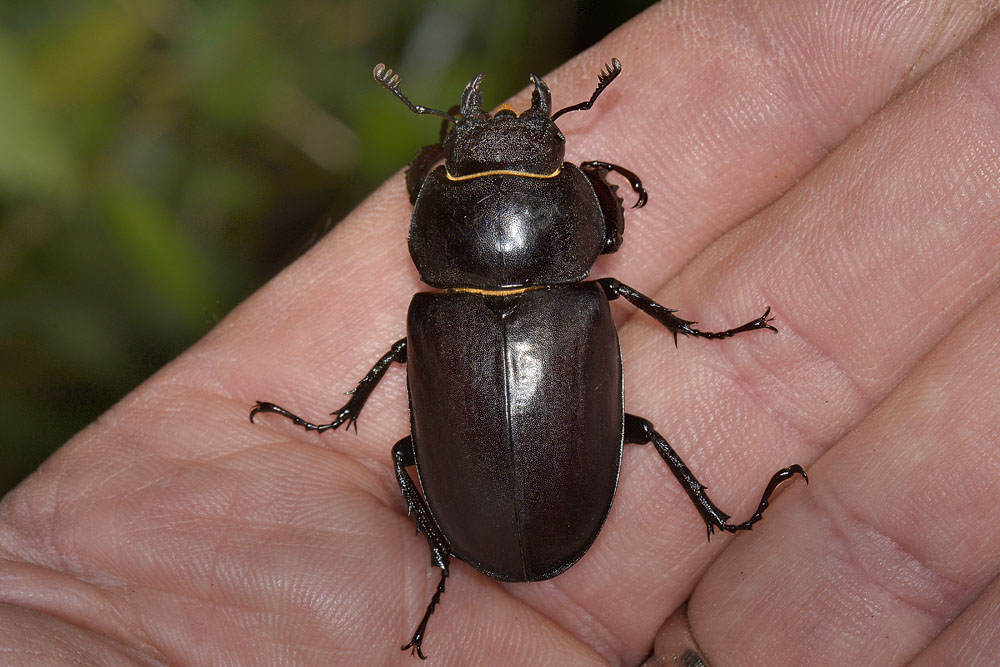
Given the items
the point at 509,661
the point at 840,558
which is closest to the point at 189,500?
the point at 509,661

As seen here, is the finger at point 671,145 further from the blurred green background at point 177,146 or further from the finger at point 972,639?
the finger at point 972,639

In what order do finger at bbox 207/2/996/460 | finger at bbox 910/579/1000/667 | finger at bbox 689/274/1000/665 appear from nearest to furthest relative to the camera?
finger at bbox 910/579/1000/667 → finger at bbox 689/274/1000/665 → finger at bbox 207/2/996/460

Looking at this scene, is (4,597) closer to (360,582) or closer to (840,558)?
(360,582)

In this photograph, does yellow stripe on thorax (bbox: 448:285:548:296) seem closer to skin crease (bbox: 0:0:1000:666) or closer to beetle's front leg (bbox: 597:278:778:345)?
beetle's front leg (bbox: 597:278:778:345)

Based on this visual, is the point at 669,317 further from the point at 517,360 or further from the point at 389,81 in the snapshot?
the point at 389,81

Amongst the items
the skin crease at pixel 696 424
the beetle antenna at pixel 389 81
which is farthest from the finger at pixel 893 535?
the beetle antenna at pixel 389 81

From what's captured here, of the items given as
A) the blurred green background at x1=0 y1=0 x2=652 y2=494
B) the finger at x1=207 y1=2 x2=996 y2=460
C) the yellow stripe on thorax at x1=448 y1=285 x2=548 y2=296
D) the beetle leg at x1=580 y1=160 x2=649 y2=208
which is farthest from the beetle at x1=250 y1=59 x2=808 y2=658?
the blurred green background at x1=0 y1=0 x2=652 y2=494

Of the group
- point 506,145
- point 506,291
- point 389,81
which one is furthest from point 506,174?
point 389,81
